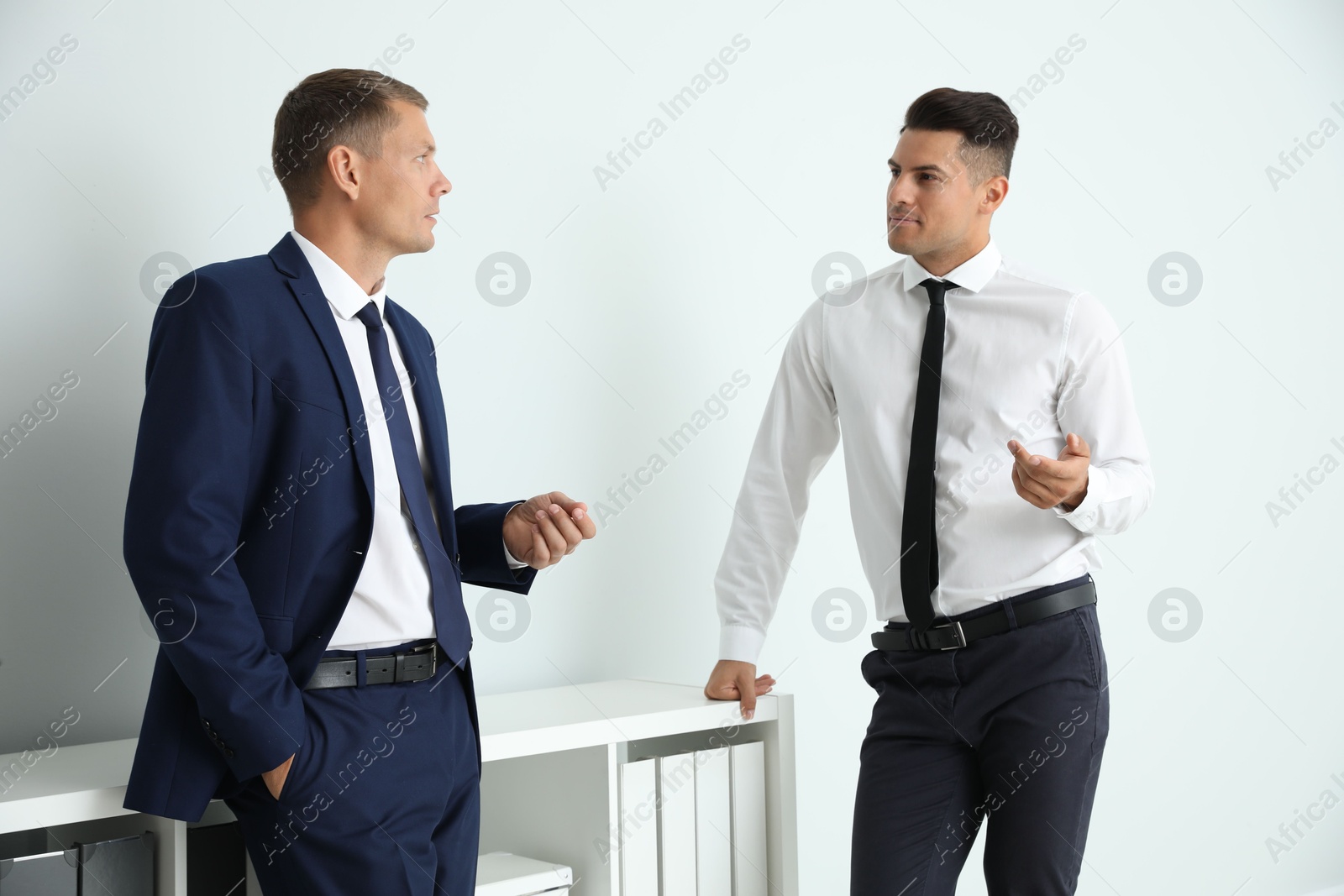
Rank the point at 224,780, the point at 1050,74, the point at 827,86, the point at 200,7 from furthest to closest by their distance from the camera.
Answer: the point at 1050,74 < the point at 827,86 < the point at 200,7 < the point at 224,780

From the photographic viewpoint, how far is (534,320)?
2387 millimetres

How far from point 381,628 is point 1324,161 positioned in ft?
12.5

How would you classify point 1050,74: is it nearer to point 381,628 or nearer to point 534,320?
point 534,320

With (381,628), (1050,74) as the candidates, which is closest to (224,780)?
(381,628)

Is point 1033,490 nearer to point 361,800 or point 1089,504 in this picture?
point 1089,504

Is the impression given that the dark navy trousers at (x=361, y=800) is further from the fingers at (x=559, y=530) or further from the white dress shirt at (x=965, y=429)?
the white dress shirt at (x=965, y=429)

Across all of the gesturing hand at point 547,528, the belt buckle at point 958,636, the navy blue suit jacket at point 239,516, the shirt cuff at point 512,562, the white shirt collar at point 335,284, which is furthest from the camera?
the belt buckle at point 958,636

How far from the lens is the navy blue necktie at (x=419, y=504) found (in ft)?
4.94

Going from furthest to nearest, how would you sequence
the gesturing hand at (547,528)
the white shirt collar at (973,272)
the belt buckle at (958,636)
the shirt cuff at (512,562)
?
the white shirt collar at (973,272) < the belt buckle at (958,636) < the shirt cuff at (512,562) < the gesturing hand at (547,528)

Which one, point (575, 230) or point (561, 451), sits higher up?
point (575, 230)

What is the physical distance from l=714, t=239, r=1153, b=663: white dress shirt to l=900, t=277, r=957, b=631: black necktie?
0.02m

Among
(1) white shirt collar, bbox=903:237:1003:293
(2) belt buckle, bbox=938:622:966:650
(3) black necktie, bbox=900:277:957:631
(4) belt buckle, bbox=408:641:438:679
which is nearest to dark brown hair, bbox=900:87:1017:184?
(1) white shirt collar, bbox=903:237:1003:293

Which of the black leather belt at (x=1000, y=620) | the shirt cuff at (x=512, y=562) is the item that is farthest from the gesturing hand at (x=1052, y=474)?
the shirt cuff at (x=512, y=562)

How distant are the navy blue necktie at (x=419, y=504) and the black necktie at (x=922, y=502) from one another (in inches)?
30.6
